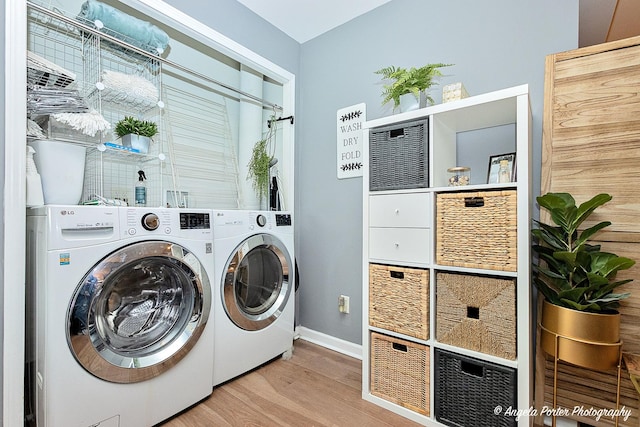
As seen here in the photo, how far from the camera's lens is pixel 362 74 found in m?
2.15

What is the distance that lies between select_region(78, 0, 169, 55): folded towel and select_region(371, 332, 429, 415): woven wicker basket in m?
2.07

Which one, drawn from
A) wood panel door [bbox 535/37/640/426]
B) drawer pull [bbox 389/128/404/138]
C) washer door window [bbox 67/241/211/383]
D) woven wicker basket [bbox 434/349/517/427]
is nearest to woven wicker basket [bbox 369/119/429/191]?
drawer pull [bbox 389/128/404/138]

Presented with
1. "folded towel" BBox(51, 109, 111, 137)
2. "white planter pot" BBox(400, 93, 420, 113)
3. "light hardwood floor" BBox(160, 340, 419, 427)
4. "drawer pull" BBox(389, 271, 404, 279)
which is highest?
"white planter pot" BBox(400, 93, 420, 113)

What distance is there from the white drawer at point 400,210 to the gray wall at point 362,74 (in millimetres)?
507

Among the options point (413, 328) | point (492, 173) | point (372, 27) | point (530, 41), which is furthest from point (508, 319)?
point (372, 27)

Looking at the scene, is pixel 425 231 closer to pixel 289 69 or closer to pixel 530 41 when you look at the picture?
pixel 530 41

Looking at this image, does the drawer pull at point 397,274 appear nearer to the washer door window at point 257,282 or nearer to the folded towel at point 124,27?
the washer door window at point 257,282

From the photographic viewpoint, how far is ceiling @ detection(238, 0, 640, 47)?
2055 millimetres

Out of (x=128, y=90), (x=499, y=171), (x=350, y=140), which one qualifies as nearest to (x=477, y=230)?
(x=499, y=171)

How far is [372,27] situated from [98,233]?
2.07 metres

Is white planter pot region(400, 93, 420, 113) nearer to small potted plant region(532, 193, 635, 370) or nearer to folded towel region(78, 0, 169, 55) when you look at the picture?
small potted plant region(532, 193, 635, 370)

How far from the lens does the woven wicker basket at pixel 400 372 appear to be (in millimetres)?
1451

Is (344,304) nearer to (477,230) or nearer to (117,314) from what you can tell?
(477,230)

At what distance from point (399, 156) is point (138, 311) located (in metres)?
1.48
